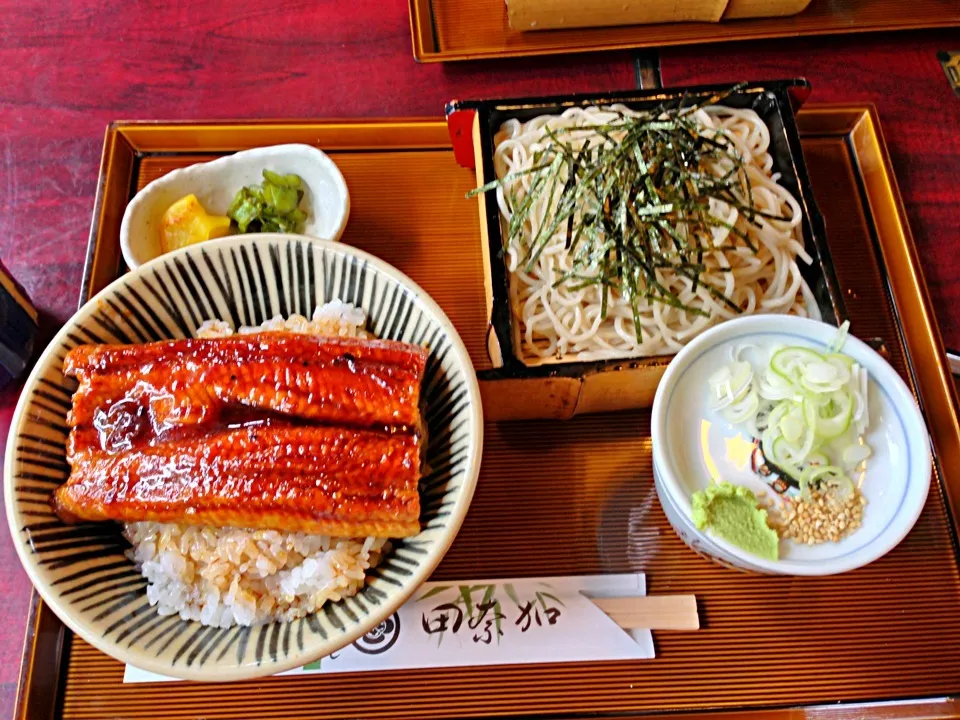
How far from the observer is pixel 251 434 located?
4.36ft

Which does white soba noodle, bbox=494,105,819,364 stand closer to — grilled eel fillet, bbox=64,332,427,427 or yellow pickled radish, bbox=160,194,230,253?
→ grilled eel fillet, bbox=64,332,427,427

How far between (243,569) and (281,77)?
1756 mm

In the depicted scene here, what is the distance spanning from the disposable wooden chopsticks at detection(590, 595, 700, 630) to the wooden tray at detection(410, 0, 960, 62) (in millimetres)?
1771

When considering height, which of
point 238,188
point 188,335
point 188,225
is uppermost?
point 238,188

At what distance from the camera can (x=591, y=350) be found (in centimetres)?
173

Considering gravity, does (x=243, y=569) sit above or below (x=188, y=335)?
below

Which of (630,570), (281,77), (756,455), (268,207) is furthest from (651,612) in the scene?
(281,77)

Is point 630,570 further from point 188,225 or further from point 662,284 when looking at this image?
point 188,225

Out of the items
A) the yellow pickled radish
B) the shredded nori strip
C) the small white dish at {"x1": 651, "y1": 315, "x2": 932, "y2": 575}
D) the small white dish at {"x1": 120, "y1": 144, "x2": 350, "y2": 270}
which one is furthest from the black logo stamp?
the yellow pickled radish

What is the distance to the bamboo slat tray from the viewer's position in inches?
59.8

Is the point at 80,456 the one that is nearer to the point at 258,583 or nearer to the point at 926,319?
the point at 258,583

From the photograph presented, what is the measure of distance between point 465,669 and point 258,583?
0.52 meters

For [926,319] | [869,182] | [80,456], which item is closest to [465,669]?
[80,456]

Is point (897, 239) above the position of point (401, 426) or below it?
above
